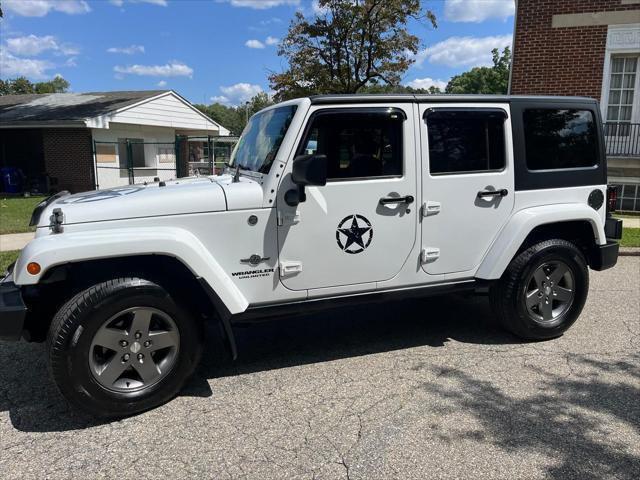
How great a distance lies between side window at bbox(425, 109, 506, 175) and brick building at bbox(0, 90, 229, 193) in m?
15.4

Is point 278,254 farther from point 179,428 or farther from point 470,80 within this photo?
point 470,80

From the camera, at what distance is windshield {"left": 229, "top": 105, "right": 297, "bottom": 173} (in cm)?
380

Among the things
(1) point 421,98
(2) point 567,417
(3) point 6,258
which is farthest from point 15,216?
(2) point 567,417

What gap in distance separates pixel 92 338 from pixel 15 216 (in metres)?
11.7

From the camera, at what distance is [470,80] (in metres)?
87.8

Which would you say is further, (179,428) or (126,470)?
(179,428)

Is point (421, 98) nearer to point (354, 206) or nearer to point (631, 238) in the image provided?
point (354, 206)

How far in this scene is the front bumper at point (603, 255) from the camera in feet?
15.5

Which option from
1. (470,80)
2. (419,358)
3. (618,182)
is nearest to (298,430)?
(419,358)

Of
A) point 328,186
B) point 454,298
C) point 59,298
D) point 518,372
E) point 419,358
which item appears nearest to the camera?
point 59,298

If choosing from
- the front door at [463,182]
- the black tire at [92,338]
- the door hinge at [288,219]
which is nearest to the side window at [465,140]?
the front door at [463,182]

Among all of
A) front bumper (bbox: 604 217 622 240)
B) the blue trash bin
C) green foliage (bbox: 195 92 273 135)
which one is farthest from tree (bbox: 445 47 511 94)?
front bumper (bbox: 604 217 622 240)

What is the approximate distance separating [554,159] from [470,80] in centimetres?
9044

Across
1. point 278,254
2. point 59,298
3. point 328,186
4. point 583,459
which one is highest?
point 328,186
